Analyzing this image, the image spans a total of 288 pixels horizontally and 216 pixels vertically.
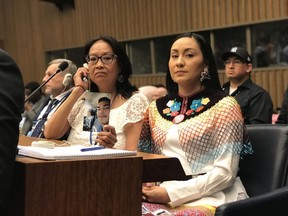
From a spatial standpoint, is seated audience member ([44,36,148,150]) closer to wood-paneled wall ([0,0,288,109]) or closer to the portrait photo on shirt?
the portrait photo on shirt

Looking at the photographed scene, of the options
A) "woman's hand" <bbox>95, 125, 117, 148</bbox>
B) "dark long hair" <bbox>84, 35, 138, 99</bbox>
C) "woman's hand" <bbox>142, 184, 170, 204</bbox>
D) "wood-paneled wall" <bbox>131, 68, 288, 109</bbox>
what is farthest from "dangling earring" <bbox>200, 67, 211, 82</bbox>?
"wood-paneled wall" <bbox>131, 68, 288, 109</bbox>

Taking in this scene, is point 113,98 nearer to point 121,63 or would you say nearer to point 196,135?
point 121,63

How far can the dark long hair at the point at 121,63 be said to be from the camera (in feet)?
8.00

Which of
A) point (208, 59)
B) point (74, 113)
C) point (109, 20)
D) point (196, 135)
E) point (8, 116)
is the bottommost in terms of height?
point (196, 135)

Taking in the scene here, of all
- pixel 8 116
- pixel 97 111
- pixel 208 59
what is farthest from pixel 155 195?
pixel 8 116

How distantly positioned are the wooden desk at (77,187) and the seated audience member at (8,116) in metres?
0.07

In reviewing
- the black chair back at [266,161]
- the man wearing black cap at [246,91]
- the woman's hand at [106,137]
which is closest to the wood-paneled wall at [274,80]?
the man wearing black cap at [246,91]

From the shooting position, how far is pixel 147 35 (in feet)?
25.8

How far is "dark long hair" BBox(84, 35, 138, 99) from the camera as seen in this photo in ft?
8.00

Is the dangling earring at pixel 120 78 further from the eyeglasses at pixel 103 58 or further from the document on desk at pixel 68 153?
the document on desk at pixel 68 153

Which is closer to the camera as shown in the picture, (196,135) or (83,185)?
(83,185)

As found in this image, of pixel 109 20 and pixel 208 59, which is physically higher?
pixel 109 20

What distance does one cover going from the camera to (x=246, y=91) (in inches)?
157

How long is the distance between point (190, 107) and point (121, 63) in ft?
1.60
